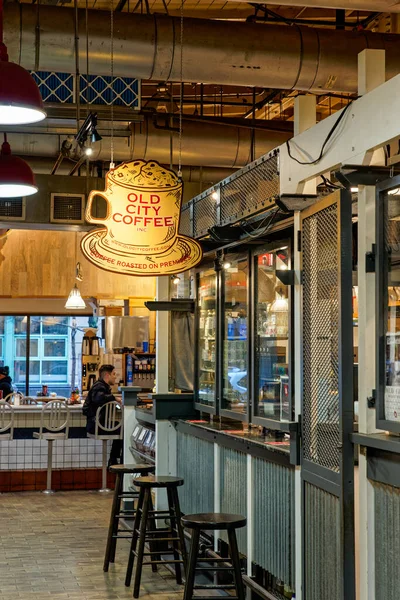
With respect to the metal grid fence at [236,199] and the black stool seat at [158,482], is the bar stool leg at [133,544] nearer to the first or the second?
the black stool seat at [158,482]

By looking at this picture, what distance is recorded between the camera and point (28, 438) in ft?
38.2

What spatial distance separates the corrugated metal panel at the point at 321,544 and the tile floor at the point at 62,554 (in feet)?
6.17

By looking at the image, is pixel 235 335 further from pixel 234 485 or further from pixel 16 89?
pixel 16 89

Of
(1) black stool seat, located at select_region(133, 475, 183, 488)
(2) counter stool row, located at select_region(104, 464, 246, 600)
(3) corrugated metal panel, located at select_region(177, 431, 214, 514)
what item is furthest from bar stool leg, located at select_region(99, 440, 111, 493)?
(1) black stool seat, located at select_region(133, 475, 183, 488)

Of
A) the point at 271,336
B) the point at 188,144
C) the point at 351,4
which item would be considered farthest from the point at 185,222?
the point at 351,4

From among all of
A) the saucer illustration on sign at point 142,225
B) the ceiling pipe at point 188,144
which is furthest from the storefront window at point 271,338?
the ceiling pipe at point 188,144

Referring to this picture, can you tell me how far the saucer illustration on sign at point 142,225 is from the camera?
633cm

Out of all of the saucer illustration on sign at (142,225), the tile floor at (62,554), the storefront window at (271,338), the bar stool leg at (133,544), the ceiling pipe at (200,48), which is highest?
the ceiling pipe at (200,48)

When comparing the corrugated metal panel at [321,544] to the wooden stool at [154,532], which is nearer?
the corrugated metal panel at [321,544]

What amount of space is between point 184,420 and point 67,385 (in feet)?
33.9

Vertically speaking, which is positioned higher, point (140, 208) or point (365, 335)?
point (140, 208)

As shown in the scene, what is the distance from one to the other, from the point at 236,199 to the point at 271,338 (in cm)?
108

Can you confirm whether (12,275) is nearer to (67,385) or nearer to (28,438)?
(67,385)

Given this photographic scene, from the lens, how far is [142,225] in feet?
21.1
